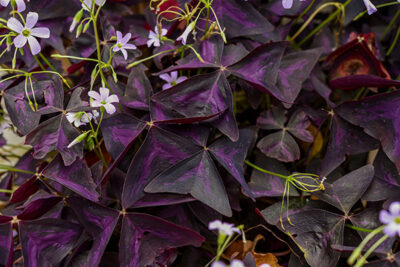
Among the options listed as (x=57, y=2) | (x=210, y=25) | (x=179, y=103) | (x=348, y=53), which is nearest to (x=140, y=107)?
(x=179, y=103)

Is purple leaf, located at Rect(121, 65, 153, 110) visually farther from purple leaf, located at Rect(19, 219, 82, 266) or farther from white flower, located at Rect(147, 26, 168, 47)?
purple leaf, located at Rect(19, 219, 82, 266)

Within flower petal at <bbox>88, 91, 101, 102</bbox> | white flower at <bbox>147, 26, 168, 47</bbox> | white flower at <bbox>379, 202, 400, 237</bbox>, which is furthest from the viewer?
white flower at <bbox>147, 26, 168, 47</bbox>

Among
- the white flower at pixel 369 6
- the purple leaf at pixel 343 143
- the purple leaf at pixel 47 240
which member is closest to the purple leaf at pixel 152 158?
the purple leaf at pixel 47 240

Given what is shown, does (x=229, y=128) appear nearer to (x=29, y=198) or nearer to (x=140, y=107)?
(x=140, y=107)

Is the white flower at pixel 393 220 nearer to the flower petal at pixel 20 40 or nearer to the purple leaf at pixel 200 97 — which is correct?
the purple leaf at pixel 200 97

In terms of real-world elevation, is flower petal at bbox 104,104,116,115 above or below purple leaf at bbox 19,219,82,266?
above

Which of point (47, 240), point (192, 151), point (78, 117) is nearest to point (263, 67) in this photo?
point (192, 151)

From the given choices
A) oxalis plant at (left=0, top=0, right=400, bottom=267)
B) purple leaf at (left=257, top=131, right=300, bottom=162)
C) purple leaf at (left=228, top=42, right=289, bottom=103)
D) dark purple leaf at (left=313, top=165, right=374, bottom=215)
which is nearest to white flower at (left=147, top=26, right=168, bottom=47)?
oxalis plant at (left=0, top=0, right=400, bottom=267)
